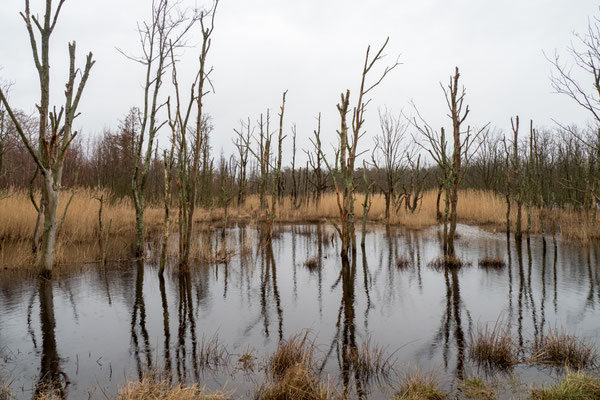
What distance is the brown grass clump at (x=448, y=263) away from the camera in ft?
24.5

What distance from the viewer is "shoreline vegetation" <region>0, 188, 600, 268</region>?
838cm

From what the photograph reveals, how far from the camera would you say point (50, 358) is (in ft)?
11.3

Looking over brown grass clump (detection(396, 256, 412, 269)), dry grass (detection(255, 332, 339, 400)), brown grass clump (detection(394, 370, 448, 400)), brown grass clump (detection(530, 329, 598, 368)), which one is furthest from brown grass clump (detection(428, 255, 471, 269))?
dry grass (detection(255, 332, 339, 400))

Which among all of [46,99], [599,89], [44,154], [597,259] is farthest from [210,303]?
[597,259]

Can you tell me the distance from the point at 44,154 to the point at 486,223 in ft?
46.5

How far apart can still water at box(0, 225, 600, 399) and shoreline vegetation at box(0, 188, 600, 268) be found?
176cm

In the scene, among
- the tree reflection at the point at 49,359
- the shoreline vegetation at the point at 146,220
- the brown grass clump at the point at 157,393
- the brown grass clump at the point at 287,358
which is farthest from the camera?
the shoreline vegetation at the point at 146,220

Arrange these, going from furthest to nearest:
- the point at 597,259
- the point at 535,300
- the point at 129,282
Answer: the point at 597,259 → the point at 129,282 → the point at 535,300

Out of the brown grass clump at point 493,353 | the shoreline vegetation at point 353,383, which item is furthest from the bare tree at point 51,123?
the brown grass clump at point 493,353

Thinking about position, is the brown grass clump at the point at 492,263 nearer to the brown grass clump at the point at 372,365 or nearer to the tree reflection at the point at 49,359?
the brown grass clump at the point at 372,365

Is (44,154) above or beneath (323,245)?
above

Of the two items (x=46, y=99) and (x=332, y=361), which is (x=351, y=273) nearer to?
(x=332, y=361)

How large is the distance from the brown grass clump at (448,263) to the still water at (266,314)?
176mm

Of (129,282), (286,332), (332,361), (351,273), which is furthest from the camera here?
(351,273)
